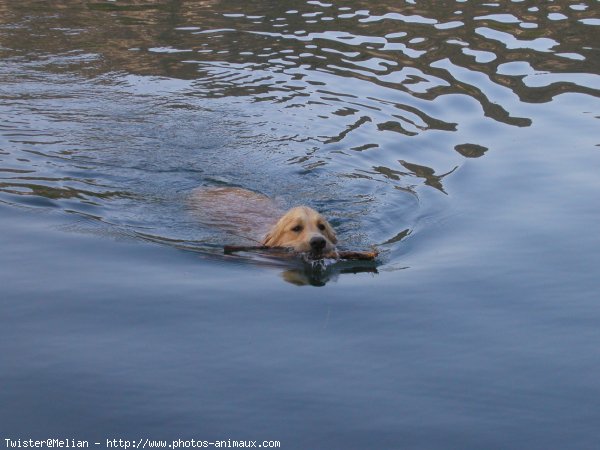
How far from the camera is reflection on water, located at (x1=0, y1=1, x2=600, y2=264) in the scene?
31.5 ft

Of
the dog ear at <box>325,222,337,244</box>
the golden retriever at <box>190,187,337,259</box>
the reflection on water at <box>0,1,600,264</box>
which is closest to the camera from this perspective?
the golden retriever at <box>190,187,337,259</box>

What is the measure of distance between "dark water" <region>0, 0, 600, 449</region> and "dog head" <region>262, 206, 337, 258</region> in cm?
23

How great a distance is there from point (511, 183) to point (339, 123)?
9.27ft

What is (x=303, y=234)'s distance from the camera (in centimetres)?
782

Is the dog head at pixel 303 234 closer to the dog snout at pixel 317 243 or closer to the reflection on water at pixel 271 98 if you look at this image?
the dog snout at pixel 317 243

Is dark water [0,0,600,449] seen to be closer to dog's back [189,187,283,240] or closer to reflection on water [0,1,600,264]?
reflection on water [0,1,600,264]

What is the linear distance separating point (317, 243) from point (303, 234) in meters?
0.16

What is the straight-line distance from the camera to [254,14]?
1700 cm

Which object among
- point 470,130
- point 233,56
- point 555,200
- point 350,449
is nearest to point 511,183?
point 555,200

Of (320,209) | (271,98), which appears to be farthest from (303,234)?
(271,98)

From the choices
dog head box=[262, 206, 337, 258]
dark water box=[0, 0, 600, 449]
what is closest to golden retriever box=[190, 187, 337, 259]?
dog head box=[262, 206, 337, 258]

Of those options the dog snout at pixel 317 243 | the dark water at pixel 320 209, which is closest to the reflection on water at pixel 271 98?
the dark water at pixel 320 209

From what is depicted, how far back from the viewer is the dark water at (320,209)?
211 inches

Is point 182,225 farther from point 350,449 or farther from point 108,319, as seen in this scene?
point 350,449
